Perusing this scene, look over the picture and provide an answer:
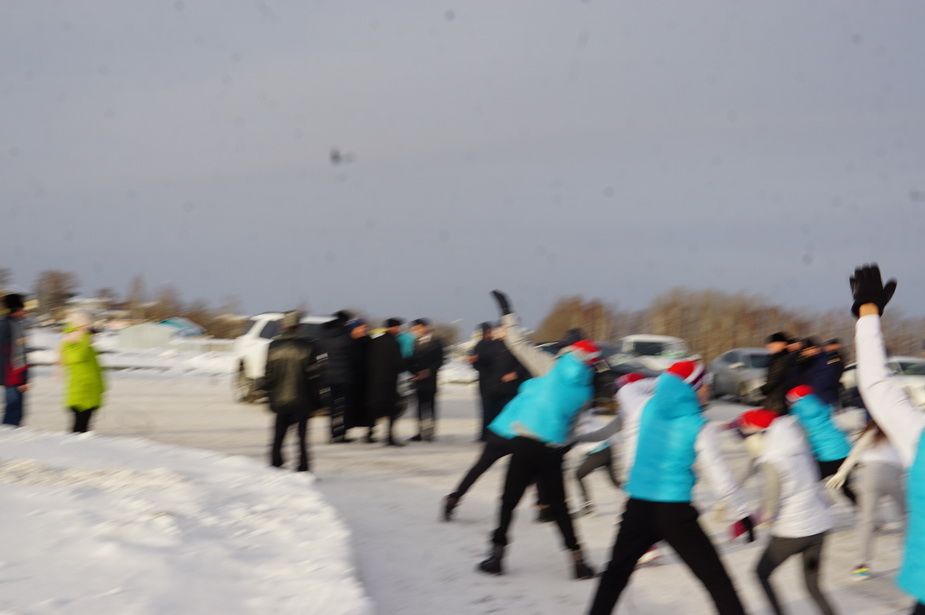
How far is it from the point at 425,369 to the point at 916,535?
12998mm

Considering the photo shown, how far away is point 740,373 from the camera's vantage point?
97.8ft

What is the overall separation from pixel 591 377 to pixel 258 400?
49.7 feet

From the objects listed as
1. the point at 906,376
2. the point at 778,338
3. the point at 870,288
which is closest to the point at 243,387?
the point at 778,338

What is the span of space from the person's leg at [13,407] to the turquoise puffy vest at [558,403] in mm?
7055

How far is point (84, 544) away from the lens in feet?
22.3

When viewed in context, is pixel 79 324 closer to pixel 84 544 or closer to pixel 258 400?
pixel 84 544

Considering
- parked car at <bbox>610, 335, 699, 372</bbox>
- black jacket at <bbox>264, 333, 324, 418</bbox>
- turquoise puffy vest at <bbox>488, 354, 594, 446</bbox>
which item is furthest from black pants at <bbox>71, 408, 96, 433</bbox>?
parked car at <bbox>610, 335, 699, 372</bbox>

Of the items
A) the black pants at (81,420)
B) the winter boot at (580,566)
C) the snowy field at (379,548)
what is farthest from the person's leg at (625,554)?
the black pants at (81,420)

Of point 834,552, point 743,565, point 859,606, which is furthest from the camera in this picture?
point 834,552

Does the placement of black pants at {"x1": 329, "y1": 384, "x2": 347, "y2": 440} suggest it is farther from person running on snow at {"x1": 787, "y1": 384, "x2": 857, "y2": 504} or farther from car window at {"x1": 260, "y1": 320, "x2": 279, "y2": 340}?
person running on snow at {"x1": 787, "y1": 384, "x2": 857, "y2": 504}

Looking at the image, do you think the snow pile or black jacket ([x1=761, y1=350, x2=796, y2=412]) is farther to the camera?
black jacket ([x1=761, y1=350, x2=796, y2=412])

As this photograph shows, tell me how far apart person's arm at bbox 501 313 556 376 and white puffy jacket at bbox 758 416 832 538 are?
2.43 meters

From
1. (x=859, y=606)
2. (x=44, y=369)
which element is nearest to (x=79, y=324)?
(x=859, y=606)

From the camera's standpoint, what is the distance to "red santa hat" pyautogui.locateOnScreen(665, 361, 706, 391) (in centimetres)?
611
